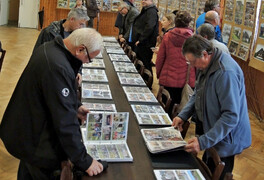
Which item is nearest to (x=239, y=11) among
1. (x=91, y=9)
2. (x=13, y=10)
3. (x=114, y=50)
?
(x=114, y=50)

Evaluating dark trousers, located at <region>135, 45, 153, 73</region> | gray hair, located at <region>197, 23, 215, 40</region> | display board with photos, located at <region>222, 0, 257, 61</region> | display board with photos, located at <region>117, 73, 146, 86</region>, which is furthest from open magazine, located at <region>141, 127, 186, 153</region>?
dark trousers, located at <region>135, 45, 153, 73</region>

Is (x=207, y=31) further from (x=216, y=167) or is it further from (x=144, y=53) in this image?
(x=144, y=53)

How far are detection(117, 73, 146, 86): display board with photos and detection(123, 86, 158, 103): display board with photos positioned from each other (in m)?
0.18

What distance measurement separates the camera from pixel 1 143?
4352 mm

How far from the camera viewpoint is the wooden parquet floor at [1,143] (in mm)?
3945

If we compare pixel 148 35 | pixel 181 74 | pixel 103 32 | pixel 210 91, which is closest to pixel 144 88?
pixel 181 74

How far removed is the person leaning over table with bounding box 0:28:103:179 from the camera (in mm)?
2049

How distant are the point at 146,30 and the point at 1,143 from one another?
377 cm

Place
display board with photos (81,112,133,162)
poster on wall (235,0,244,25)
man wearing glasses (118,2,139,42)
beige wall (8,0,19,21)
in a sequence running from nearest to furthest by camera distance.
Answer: display board with photos (81,112,133,162) < poster on wall (235,0,244,25) < man wearing glasses (118,2,139,42) < beige wall (8,0,19,21)

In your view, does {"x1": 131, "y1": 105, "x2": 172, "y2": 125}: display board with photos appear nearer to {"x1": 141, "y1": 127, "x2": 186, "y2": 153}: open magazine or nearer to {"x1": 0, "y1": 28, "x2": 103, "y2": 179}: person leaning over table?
{"x1": 141, "y1": 127, "x2": 186, "y2": 153}: open magazine

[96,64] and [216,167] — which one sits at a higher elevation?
[96,64]

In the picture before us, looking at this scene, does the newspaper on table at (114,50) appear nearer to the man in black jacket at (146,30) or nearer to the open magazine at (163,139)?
the man in black jacket at (146,30)

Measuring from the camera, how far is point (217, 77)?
8.39ft

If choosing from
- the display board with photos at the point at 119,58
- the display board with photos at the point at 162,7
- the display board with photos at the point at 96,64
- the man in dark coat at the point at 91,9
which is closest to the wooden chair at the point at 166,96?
the display board with photos at the point at 96,64
